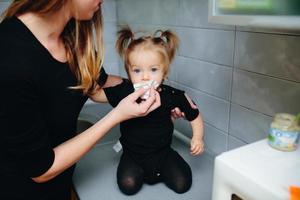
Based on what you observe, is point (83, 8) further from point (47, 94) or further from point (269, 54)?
point (269, 54)

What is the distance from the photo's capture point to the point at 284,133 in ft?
2.18

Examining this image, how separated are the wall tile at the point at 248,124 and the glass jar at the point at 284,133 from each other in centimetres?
25

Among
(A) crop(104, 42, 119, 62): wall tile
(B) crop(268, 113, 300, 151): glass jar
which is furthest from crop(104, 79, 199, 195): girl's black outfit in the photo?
(A) crop(104, 42, 119, 62): wall tile

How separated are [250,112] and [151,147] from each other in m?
0.34

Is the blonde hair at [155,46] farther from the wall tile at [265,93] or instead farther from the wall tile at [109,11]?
the wall tile at [109,11]

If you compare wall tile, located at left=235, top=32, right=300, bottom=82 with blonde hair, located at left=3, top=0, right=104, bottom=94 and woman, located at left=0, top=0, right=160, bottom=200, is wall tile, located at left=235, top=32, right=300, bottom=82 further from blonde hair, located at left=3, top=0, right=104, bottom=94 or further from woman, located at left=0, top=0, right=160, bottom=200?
blonde hair, located at left=3, top=0, right=104, bottom=94

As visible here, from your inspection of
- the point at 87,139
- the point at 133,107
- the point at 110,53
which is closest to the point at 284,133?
the point at 133,107

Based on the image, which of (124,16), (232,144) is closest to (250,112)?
(232,144)

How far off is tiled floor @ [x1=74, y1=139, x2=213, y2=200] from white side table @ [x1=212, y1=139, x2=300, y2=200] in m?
0.35

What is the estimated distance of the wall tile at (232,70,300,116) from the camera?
2.80 ft

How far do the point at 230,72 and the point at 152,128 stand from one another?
1.09 feet

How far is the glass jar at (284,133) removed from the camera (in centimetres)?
66

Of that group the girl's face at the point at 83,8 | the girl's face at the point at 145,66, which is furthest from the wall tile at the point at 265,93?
the girl's face at the point at 83,8

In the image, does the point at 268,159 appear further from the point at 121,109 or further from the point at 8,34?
the point at 8,34
